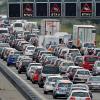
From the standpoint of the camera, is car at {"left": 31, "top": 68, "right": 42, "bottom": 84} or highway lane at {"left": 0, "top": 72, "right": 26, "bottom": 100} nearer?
highway lane at {"left": 0, "top": 72, "right": 26, "bottom": 100}

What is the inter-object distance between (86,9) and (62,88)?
2116cm

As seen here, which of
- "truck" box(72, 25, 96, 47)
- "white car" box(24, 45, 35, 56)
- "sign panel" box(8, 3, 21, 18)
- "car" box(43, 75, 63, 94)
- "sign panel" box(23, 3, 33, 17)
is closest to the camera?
"car" box(43, 75, 63, 94)

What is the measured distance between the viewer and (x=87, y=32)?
3442 inches

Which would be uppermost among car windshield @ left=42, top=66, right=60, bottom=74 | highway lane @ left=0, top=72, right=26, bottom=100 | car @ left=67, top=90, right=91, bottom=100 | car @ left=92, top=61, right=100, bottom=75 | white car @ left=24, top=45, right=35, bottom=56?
car @ left=67, top=90, right=91, bottom=100

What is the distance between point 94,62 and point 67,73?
726 centimetres

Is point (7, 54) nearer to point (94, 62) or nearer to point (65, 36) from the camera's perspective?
point (94, 62)

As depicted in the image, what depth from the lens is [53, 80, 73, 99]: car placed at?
43.9 metres

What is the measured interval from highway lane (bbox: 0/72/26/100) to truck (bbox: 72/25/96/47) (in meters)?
30.9

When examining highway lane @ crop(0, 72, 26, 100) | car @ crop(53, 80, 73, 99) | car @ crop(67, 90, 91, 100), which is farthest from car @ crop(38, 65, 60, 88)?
car @ crop(67, 90, 91, 100)

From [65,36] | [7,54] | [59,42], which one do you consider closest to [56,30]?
[65,36]

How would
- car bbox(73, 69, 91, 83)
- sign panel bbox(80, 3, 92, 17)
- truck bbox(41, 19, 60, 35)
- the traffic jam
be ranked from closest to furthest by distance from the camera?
the traffic jam, car bbox(73, 69, 91, 83), sign panel bbox(80, 3, 92, 17), truck bbox(41, 19, 60, 35)

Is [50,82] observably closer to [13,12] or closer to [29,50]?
[13,12]

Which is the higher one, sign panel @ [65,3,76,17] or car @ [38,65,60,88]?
sign panel @ [65,3,76,17]

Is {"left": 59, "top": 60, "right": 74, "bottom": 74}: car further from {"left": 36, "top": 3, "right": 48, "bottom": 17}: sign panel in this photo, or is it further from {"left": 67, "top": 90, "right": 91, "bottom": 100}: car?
{"left": 67, "top": 90, "right": 91, "bottom": 100}: car
